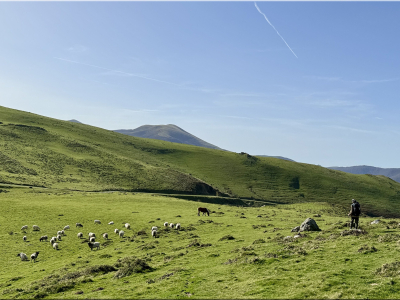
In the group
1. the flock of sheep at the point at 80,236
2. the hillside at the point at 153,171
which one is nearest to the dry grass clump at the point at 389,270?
the flock of sheep at the point at 80,236

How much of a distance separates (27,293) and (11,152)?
120 m

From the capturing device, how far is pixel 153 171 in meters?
137

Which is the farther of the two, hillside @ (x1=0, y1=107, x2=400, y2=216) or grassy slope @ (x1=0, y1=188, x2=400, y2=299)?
hillside @ (x1=0, y1=107, x2=400, y2=216)

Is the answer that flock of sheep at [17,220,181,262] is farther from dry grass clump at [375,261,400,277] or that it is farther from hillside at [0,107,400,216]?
hillside at [0,107,400,216]

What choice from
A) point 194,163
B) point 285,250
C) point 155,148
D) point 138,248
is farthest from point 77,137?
point 285,250

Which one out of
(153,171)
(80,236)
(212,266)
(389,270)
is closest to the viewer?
(389,270)

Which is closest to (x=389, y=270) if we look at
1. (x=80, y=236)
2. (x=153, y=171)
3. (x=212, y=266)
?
(x=212, y=266)

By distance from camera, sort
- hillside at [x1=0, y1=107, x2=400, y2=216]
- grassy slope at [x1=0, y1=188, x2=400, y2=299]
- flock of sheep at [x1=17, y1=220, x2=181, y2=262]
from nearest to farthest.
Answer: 1. grassy slope at [x1=0, y1=188, x2=400, y2=299]
2. flock of sheep at [x1=17, y1=220, x2=181, y2=262]
3. hillside at [x1=0, y1=107, x2=400, y2=216]

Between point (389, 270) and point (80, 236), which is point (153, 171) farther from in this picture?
point (389, 270)

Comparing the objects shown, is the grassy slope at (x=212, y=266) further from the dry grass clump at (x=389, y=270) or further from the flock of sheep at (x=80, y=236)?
the flock of sheep at (x=80, y=236)

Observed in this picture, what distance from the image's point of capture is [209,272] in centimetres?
2092

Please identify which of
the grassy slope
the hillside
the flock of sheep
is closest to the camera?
the grassy slope

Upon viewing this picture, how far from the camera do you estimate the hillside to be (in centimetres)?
11456

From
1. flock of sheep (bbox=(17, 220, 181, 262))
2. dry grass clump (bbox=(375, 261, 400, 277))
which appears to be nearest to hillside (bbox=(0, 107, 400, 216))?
flock of sheep (bbox=(17, 220, 181, 262))
